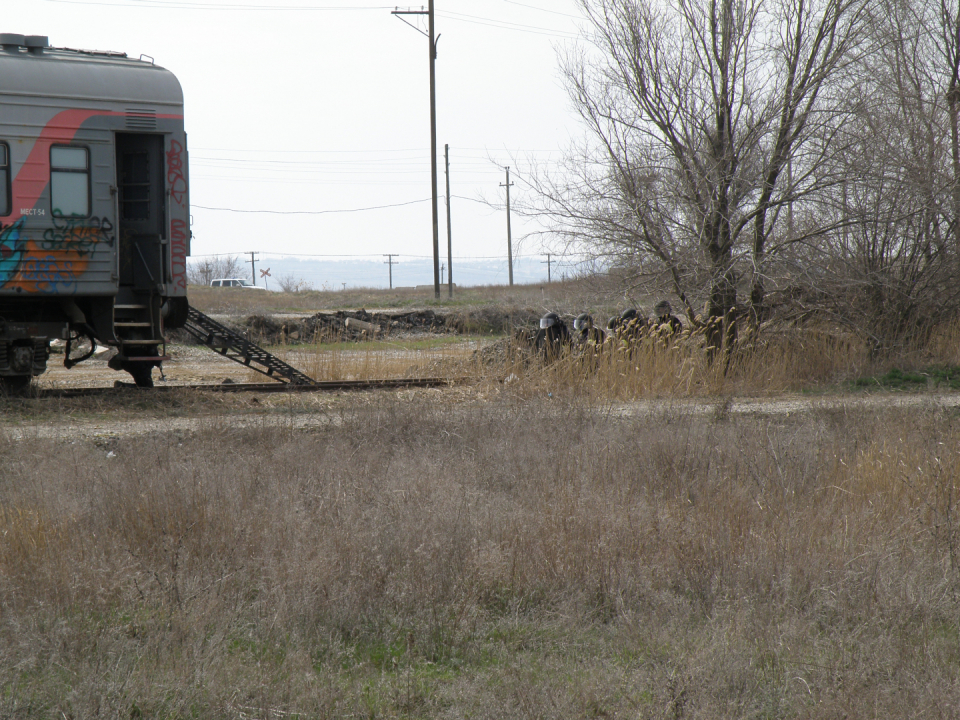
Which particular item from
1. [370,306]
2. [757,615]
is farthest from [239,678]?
[370,306]

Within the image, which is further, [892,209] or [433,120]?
[433,120]

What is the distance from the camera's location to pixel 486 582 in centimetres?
441

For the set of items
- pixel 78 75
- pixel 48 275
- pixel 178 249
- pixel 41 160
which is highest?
pixel 78 75

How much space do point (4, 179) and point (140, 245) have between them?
173cm

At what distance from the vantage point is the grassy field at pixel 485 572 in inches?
130

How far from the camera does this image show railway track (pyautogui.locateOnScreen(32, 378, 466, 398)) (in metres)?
10.3

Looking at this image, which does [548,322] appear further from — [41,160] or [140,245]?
[41,160]

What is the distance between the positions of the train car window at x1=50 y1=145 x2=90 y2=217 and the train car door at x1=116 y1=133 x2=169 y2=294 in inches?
22.4

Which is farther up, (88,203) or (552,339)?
(88,203)

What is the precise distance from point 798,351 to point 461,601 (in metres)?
9.95

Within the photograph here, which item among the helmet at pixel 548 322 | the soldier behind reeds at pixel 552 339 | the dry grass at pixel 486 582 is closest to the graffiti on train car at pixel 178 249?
the dry grass at pixel 486 582

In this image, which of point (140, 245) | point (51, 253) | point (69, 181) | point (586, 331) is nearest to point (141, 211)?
point (140, 245)

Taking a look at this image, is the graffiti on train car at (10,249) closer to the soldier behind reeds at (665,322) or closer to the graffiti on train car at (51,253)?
the graffiti on train car at (51,253)

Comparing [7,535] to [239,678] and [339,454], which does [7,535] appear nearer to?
[239,678]
